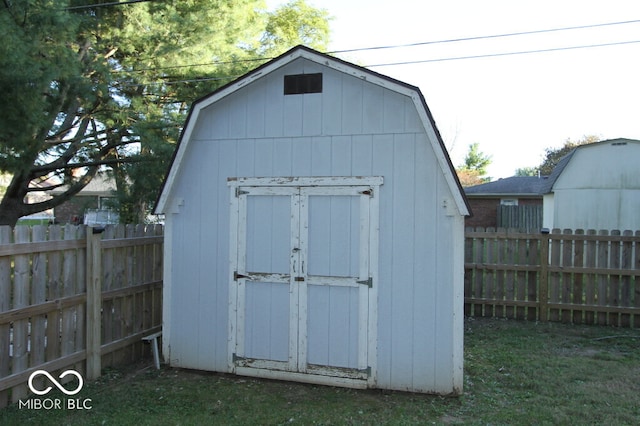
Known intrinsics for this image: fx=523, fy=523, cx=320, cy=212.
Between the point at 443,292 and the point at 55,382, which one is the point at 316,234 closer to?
the point at 443,292

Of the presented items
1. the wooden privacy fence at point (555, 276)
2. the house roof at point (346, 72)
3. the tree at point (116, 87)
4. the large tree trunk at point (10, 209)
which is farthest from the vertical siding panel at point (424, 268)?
the large tree trunk at point (10, 209)

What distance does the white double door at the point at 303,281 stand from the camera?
17.2 ft

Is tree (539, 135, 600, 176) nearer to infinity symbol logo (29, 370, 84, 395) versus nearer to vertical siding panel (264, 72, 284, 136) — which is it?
vertical siding panel (264, 72, 284, 136)

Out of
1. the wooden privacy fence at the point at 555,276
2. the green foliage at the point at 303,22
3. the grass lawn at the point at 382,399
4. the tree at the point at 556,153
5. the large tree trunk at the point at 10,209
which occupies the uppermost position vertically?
the green foliage at the point at 303,22

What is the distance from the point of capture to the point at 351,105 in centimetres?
531

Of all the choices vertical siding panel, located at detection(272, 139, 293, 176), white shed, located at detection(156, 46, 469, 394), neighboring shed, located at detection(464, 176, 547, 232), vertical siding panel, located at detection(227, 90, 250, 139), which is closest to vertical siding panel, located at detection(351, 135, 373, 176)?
white shed, located at detection(156, 46, 469, 394)

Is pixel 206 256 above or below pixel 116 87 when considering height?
below

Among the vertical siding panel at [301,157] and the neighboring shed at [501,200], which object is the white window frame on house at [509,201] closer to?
the neighboring shed at [501,200]

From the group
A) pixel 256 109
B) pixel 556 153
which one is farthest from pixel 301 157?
pixel 556 153

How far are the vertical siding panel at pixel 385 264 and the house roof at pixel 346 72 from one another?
0.45 metres

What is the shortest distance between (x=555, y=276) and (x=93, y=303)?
6671 mm

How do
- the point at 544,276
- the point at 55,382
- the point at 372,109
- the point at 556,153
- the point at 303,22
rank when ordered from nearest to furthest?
the point at 55,382 < the point at 372,109 < the point at 544,276 < the point at 303,22 < the point at 556,153

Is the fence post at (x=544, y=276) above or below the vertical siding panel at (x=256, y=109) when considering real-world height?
below

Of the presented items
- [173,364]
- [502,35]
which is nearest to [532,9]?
[502,35]
